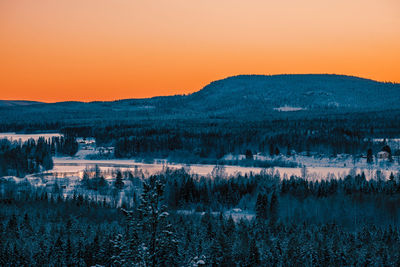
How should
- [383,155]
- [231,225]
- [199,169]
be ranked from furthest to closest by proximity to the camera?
1. [383,155]
2. [199,169]
3. [231,225]

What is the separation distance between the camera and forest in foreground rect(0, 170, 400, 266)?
46938 millimetres

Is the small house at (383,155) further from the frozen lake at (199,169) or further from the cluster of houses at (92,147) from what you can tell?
the cluster of houses at (92,147)

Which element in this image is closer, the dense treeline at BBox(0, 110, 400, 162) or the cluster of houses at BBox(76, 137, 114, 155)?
the dense treeline at BBox(0, 110, 400, 162)

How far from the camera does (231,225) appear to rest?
56.4 meters

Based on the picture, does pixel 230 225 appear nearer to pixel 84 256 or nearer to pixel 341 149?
pixel 84 256

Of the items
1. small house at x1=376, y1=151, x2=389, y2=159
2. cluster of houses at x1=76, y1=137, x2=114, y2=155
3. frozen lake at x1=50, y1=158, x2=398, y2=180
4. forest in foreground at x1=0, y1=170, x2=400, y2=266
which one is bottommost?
forest in foreground at x1=0, y1=170, x2=400, y2=266

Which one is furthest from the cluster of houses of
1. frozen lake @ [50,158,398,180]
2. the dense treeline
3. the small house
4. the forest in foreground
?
the small house

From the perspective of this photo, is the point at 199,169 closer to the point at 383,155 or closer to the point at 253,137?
the point at 383,155

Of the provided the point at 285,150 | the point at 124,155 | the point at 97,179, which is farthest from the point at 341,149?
the point at 97,179

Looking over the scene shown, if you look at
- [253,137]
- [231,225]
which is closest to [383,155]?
[253,137]

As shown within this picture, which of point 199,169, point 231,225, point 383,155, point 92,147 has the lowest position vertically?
point 231,225

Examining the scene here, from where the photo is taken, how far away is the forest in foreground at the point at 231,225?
46.9 metres

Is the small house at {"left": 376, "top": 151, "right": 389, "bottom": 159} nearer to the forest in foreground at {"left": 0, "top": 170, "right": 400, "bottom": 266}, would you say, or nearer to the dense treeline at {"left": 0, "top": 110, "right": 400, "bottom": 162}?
the dense treeline at {"left": 0, "top": 110, "right": 400, "bottom": 162}

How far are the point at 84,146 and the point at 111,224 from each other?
351 ft
